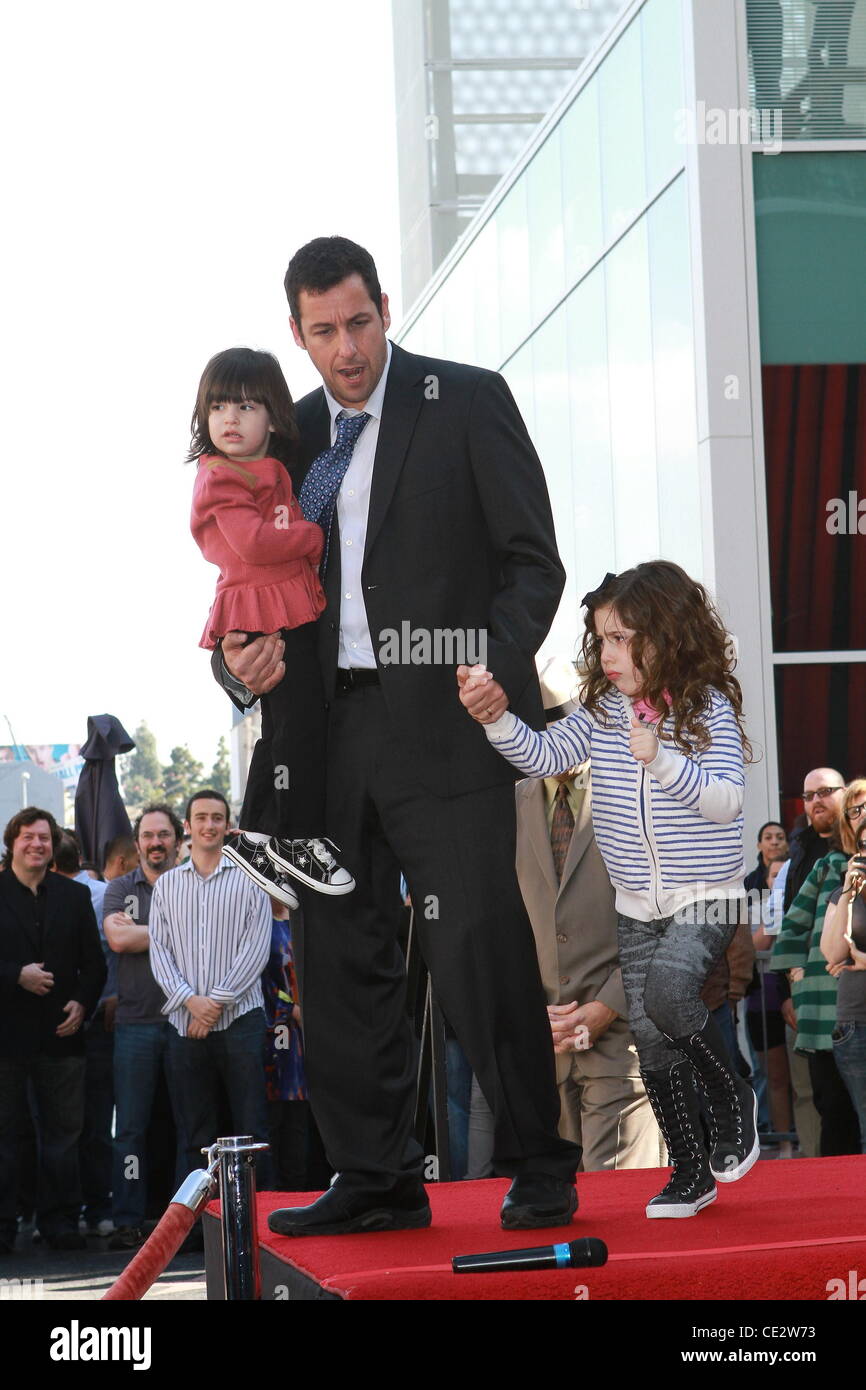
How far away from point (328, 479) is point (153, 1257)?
1743mm

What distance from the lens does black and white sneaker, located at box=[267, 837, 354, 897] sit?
144 inches

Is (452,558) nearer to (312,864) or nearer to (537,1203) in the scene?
(312,864)

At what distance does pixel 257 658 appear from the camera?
3701 millimetres

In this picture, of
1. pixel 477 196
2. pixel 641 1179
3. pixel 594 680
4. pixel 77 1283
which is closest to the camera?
pixel 594 680

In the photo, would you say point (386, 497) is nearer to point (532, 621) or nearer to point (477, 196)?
point (532, 621)

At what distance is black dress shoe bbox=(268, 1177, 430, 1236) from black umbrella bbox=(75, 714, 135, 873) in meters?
8.78

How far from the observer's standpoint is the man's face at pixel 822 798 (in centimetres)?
850

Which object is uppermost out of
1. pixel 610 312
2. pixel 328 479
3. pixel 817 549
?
pixel 610 312

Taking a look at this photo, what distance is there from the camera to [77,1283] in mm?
7398

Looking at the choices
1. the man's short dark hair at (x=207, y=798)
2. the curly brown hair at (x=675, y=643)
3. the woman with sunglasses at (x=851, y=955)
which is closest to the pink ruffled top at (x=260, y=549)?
the curly brown hair at (x=675, y=643)

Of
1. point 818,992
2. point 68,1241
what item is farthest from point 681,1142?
point 68,1241

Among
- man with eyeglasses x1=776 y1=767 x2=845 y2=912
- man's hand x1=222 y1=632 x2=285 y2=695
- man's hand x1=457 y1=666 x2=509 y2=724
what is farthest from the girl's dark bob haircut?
man with eyeglasses x1=776 y1=767 x2=845 y2=912
